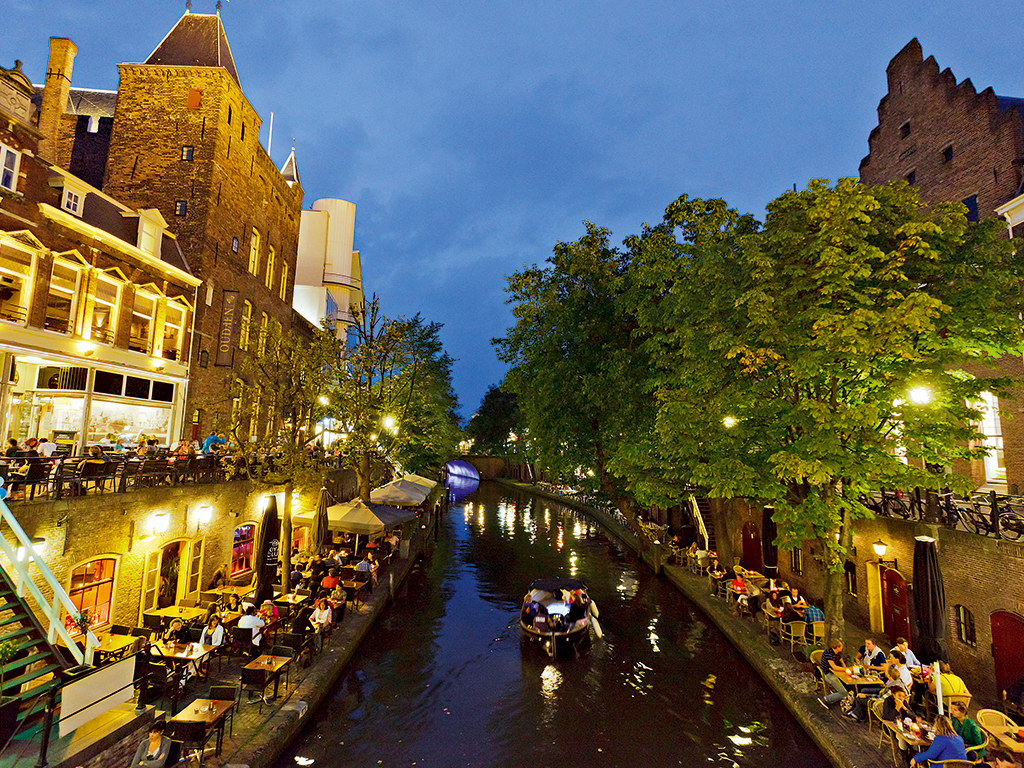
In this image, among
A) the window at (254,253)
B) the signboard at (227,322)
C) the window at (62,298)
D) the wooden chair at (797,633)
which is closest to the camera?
the wooden chair at (797,633)

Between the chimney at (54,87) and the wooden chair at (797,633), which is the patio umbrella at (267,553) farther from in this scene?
the chimney at (54,87)

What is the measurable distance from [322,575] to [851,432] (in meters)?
16.8

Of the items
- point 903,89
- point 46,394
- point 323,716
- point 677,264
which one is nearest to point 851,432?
point 677,264

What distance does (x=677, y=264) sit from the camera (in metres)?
18.5

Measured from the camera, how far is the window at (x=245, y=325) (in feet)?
79.6

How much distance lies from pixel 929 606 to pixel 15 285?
24.1 m

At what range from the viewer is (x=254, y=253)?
26.2m

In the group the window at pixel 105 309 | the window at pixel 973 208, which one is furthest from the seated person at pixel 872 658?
the window at pixel 105 309

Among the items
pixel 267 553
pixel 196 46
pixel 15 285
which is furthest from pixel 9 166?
pixel 196 46

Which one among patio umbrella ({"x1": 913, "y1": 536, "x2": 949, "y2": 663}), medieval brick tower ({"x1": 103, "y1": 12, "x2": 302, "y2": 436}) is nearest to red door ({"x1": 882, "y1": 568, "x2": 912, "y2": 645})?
patio umbrella ({"x1": 913, "y1": 536, "x2": 949, "y2": 663})

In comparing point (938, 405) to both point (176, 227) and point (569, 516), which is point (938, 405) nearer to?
point (176, 227)

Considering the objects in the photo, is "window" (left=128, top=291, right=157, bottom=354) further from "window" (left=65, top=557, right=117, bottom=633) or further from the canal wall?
the canal wall

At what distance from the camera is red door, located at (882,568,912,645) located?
1484 cm

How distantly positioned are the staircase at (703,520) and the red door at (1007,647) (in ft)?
36.4
